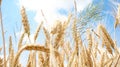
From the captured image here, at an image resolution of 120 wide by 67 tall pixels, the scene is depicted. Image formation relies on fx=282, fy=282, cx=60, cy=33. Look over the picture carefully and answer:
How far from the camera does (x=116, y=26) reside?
1830 mm

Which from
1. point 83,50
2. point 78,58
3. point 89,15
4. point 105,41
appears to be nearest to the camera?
point 83,50

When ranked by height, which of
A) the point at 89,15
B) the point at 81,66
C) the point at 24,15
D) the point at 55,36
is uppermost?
the point at 89,15

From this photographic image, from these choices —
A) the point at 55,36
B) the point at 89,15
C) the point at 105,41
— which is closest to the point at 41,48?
the point at 55,36

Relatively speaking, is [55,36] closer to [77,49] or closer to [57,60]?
[77,49]

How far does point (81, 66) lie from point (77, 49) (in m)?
0.09

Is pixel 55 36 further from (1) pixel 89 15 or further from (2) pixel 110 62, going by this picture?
(1) pixel 89 15

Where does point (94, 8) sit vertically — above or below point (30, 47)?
above

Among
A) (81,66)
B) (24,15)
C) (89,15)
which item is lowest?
(81,66)

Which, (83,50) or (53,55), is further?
(83,50)

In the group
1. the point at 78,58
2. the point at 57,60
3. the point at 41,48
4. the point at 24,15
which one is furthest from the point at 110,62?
the point at 41,48

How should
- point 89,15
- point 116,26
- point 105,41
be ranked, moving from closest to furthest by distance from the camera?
1. point 105,41
2. point 116,26
3. point 89,15

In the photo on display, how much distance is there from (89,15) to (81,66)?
5.09 feet

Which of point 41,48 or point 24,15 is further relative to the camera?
point 24,15

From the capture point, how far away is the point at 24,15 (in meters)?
1.25
